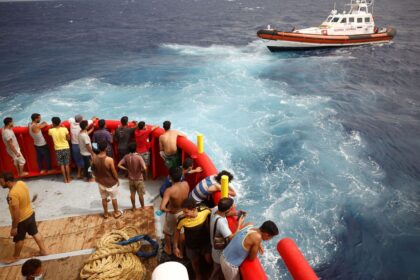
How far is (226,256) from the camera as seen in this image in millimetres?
3812

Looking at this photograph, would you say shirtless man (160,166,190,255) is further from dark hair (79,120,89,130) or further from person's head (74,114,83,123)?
person's head (74,114,83,123)

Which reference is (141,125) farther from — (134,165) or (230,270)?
(230,270)

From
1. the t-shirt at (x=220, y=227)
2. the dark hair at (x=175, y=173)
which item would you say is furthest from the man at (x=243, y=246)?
the dark hair at (x=175, y=173)

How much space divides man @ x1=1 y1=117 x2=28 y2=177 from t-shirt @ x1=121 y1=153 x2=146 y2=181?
2626mm

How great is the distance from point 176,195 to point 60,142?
137 inches

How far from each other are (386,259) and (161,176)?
6242 millimetres

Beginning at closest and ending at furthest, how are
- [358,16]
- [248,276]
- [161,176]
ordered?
[248,276] → [161,176] → [358,16]

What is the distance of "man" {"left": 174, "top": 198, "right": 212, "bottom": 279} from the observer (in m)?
4.23

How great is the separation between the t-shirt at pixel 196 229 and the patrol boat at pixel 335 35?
26.5 m

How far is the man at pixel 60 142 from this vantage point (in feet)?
22.0

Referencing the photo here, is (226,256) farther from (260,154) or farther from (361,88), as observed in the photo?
(361,88)

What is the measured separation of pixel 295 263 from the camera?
3.10m

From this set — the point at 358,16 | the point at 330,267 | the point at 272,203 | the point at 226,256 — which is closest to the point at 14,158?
the point at 226,256

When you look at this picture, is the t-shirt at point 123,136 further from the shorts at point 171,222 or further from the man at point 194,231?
the man at point 194,231
